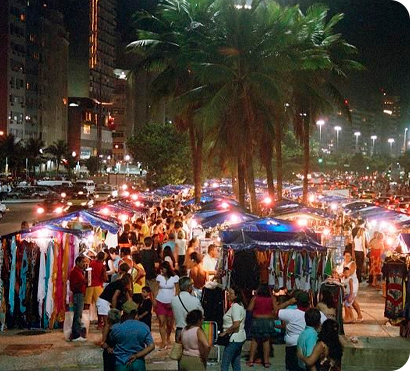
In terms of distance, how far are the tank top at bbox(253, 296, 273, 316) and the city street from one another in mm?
24287

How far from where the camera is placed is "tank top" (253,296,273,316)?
10969 mm

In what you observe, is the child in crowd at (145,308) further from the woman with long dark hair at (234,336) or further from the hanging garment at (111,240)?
the hanging garment at (111,240)

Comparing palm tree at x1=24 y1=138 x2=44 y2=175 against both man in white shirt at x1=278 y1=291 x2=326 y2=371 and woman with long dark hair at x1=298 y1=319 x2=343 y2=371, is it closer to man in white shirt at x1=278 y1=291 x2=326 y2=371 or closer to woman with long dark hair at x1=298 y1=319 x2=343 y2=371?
man in white shirt at x1=278 y1=291 x2=326 y2=371

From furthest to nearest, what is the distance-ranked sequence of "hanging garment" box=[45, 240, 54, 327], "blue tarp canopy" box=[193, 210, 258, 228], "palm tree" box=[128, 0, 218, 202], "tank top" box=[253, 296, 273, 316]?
"palm tree" box=[128, 0, 218, 202]
"blue tarp canopy" box=[193, 210, 258, 228]
"hanging garment" box=[45, 240, 54, 327]
"tank top" box=[253, 296, 273, 316]

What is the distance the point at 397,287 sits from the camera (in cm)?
1388

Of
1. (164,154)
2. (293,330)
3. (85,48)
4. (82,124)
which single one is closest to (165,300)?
(293,330)

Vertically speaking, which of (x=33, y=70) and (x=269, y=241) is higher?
(x=33, y=70)

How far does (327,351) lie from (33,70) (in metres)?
118

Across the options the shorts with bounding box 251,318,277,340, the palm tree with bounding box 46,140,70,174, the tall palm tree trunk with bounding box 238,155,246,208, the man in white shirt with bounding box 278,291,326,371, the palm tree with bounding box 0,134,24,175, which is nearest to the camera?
the man in white shirt with bounding box 278,291,326,371

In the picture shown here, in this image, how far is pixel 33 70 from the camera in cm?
12081

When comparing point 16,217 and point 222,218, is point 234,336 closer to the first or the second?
→ point 222,218

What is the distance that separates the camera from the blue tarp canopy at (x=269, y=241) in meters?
13.6

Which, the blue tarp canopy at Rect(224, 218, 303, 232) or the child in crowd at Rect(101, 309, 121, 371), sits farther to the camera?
the blue tarp canopy at Rect(224, 218, 303, 232)

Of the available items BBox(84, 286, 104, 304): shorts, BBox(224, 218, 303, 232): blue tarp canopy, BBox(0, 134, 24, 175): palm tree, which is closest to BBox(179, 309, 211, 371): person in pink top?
BBox(84, 286, 104, 304): shorts
